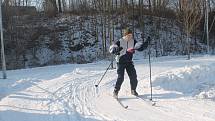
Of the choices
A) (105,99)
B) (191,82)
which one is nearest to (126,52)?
(105,99)

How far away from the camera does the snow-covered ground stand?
336 inches

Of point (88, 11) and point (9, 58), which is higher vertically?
point (88, 11)

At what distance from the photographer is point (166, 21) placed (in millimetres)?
35719

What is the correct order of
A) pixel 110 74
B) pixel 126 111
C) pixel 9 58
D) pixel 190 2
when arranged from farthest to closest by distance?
pixel 9 58, pixel 190 2, pixel 110 74, pixel 126 111

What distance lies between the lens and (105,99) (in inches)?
413

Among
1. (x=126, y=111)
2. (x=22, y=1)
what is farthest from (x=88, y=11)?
(x=126, y=111)

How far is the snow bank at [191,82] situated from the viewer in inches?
434

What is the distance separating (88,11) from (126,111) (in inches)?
1051

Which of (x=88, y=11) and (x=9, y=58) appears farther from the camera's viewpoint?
(x=88, y=11)

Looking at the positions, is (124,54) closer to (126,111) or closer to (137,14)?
(126,111)

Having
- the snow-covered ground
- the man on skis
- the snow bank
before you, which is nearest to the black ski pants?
the man on skis

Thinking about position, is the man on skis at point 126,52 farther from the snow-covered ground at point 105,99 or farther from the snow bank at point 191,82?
the snow bank at point 191,82

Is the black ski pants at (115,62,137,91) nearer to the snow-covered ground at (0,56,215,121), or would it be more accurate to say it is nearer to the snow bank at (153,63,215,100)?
the snow-covered ground at (0,56,215,121)

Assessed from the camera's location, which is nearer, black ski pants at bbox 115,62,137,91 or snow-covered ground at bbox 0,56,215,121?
snow-covered ground at bbox 0,56,215,121
